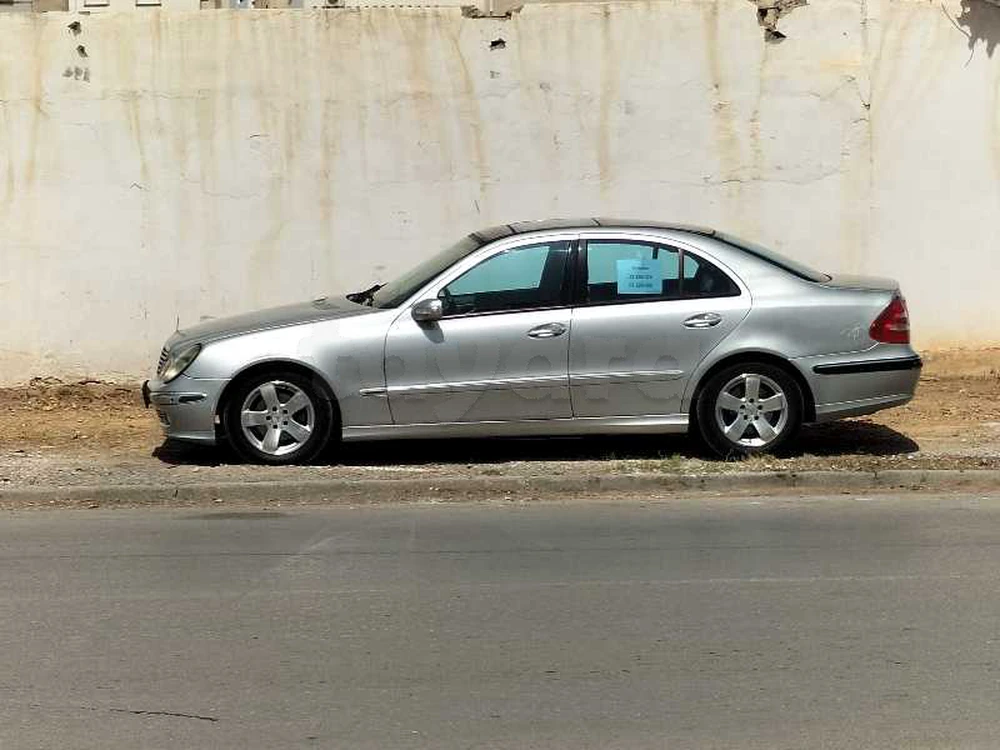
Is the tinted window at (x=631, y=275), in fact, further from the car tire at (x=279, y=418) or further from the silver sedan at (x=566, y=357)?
the car tire at (x=279, y=418)

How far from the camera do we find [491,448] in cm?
925

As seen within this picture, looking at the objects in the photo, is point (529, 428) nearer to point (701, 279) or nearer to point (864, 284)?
point (701, 279)

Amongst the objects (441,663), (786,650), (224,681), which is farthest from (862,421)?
(224,681)

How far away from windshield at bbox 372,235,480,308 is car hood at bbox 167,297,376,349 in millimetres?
156

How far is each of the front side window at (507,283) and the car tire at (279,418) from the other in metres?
1.08

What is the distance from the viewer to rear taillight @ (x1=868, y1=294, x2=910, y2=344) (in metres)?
8.41

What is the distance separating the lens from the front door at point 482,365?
328 inches

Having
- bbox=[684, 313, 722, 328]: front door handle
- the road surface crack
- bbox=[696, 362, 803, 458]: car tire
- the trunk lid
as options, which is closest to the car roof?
bbox=[684, 313, 722, 328]: front door handle

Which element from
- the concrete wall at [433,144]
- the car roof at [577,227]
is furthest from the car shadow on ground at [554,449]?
the concrete wall at [433,144]

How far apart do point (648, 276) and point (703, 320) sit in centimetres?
47

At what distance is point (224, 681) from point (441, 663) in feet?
2.73

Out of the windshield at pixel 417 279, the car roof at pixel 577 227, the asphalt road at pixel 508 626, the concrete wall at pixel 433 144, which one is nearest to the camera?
the asphalt road at pixel 508 626

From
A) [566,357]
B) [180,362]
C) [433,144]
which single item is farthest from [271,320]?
[433,144]

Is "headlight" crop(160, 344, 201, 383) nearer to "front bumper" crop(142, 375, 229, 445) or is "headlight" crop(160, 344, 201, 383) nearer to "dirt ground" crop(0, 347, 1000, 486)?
"front bumper" crop(142, 375, 229, 445)
